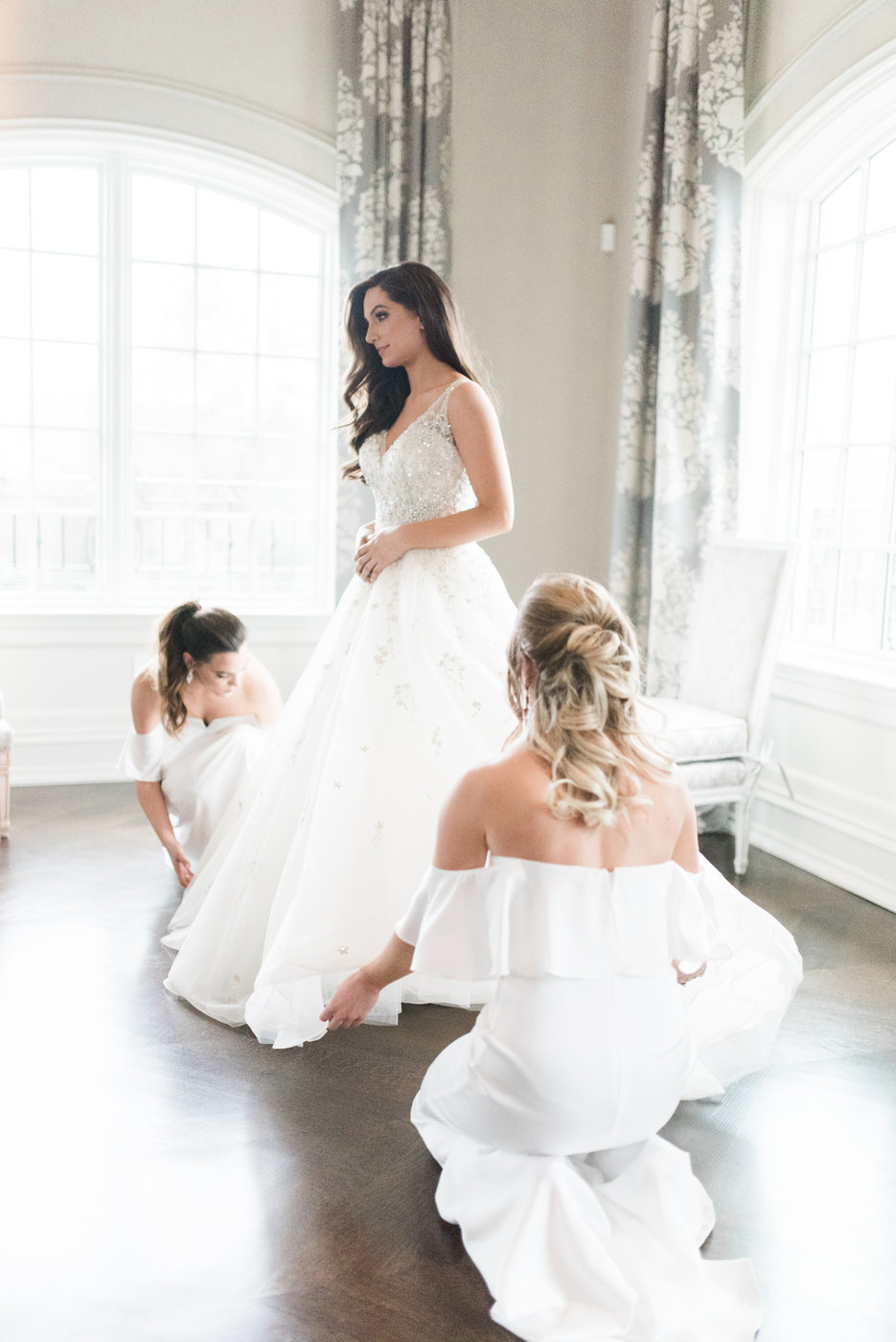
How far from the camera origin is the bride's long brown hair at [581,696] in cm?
167

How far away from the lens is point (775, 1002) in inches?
98.1

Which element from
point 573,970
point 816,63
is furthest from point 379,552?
point 816,63

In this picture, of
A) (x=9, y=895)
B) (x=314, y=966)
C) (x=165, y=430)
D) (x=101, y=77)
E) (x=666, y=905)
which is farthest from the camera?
(x=165, y=430)

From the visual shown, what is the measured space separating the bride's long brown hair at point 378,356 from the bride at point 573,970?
125 centimetres

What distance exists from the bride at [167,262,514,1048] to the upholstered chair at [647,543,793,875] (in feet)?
4.18

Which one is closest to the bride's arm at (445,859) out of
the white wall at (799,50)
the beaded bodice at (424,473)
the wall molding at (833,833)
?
the beaded bodice at (424,473)

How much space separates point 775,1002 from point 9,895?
2.23 metres

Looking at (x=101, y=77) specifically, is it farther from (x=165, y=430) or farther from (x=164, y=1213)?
(x=164, y=1213)

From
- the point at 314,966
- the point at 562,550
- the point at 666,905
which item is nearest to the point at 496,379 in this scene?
the point at 562,550

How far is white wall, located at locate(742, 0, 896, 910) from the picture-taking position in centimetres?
373

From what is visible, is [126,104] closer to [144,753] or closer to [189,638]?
[189,638]

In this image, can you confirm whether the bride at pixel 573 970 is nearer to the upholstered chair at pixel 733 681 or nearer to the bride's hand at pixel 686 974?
the bride's hand at pixel 686 974

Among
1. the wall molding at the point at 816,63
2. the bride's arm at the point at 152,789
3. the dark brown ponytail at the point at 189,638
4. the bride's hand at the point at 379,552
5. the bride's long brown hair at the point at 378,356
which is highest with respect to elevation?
the wall molding at the point at 816,63

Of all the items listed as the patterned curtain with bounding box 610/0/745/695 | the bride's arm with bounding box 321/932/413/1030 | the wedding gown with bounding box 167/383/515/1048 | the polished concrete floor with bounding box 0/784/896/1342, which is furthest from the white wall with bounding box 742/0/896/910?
the bride's arm with bounding box 321/932/413/1030
